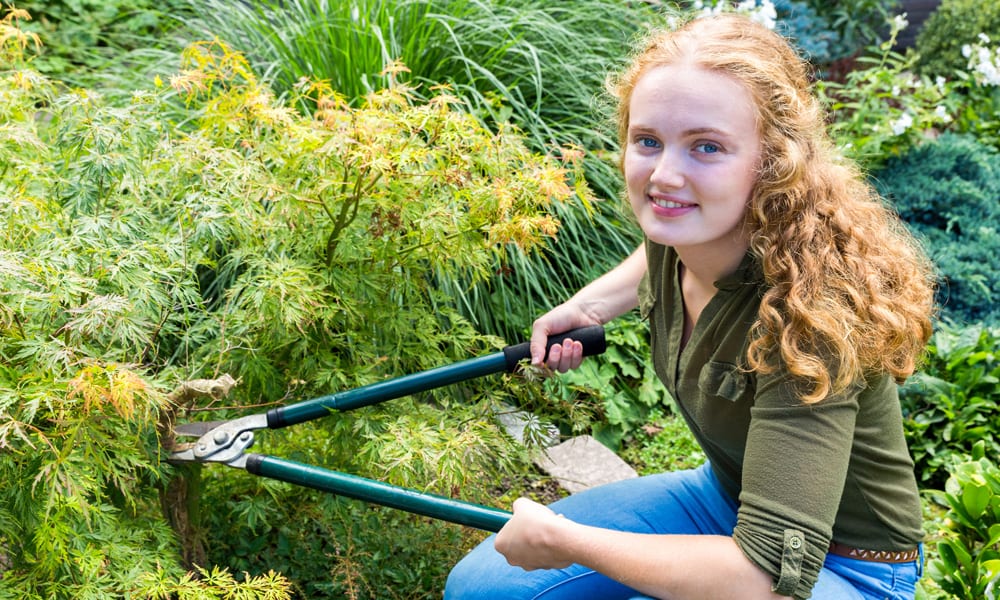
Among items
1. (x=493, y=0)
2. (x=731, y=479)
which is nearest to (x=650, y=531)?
(x=731, y=479)

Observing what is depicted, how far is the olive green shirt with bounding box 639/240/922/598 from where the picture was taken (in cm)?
150

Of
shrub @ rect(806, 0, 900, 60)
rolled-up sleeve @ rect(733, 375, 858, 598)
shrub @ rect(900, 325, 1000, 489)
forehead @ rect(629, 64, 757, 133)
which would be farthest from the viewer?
shrub @ rect(806, 0, 900, 60)

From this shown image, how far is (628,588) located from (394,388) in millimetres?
657

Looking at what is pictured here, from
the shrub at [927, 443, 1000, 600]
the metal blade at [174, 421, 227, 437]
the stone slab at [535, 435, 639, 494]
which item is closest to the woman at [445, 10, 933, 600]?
the shrub at [927, 443, 1000, 600]

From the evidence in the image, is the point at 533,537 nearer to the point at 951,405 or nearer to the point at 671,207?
the point at 671,207

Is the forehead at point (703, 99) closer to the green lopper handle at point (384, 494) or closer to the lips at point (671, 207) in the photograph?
the lips at point (671, 207)

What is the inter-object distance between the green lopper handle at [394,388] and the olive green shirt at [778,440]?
0.33 meters

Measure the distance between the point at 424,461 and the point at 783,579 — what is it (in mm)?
809

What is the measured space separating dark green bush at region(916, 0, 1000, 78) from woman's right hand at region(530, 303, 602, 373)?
189 inches

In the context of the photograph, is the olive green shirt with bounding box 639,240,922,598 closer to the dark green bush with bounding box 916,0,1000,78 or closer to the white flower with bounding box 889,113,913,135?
the white flower with bounding box 889,113,913,135

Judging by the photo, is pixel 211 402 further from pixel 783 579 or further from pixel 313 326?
pixel 783 579

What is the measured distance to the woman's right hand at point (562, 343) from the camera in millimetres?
2166

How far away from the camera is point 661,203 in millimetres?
1712

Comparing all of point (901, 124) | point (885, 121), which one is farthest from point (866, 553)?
point (885, 121)
